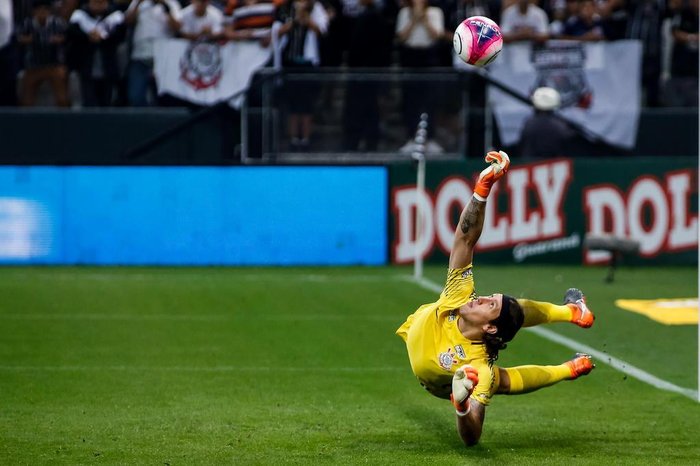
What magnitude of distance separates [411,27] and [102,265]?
6306 mm

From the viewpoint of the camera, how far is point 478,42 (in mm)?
10414

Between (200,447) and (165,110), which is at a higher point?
(165,110)

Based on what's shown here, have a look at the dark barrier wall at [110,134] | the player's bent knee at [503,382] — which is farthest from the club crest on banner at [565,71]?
the player's bent knee at [503,382]

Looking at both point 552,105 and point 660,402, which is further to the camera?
point 552,105

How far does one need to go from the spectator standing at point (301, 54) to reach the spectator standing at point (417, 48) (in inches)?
52.4

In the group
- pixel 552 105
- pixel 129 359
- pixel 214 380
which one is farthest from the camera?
pixel 552 105

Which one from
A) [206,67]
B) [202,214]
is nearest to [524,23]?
[206,67]

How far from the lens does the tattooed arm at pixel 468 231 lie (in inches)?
368

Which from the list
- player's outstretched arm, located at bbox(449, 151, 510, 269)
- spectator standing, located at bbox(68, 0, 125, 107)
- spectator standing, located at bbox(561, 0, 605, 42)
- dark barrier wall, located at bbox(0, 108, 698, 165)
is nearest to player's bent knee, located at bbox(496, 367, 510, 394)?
player's outstretched arm, located at bbox(449, 151, 510, 269)

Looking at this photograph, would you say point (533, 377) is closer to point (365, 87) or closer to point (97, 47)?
point (365, 87)

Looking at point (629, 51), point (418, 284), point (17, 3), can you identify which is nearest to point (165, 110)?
point (17, 3)

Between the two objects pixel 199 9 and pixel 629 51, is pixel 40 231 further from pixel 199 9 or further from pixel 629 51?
pixel 629 51

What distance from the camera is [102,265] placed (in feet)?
72.6

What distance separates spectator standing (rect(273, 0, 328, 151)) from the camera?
22.0 m
